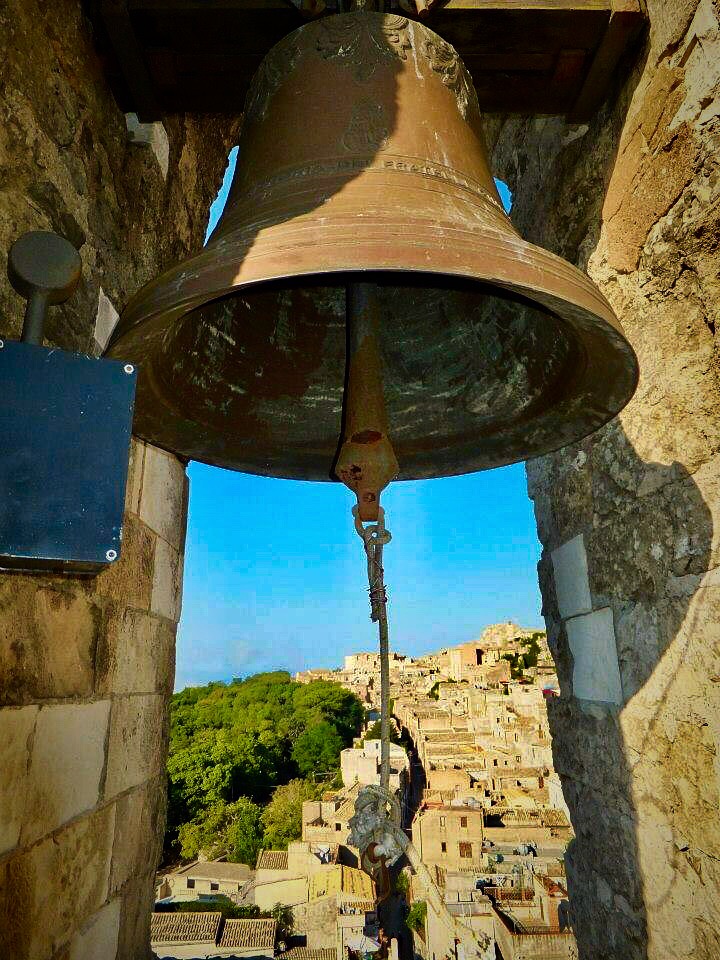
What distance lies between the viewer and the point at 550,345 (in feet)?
5.36

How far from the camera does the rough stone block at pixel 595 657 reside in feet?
6.40

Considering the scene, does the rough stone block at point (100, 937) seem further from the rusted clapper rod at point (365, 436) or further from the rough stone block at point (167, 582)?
the rusted clapper rod at point (365, 436)

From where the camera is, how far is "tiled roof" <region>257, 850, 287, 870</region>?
22281 millimetres

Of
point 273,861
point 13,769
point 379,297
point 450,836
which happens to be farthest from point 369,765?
point 13,769

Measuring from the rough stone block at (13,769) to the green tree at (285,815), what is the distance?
1125 inches

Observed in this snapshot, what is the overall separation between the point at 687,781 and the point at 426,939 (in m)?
18.9

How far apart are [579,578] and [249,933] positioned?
21.5m

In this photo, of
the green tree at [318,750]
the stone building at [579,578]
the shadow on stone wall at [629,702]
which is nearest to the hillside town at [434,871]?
the green tree at [318,750]

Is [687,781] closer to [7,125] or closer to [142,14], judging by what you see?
[7,125]

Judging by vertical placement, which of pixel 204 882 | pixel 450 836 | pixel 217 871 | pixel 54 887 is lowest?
pixel 204 882

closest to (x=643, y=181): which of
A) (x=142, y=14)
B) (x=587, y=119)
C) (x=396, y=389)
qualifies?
(x=587, y=119)

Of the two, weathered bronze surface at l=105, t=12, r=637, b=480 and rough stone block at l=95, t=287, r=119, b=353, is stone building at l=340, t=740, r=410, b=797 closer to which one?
weathered bronze surface at l=105, t=12, r=637, b=480

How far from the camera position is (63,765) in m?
1.39

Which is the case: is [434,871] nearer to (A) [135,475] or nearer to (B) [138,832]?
(B) [138,832]
